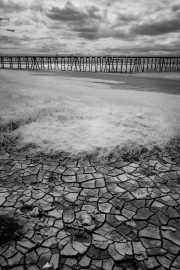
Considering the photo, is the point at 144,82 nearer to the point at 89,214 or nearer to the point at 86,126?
the point at 86,126

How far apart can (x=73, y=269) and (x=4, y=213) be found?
1307 millimetres

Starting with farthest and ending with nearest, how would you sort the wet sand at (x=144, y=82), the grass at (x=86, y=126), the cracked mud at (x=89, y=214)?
the wet sand at (x=144, y=82) → the grass at (x=86, y=126) → the cracked mud at (x=89, y=214)

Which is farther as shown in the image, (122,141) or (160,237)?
(122,141)

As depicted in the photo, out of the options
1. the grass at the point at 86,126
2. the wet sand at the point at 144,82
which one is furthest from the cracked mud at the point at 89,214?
the wet sand at the point at 144,82

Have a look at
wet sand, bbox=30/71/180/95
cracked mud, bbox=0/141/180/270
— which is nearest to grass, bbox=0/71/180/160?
cracked mud, bbox=0/141/180/270

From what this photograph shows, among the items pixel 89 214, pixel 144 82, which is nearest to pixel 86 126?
pixel 89 214

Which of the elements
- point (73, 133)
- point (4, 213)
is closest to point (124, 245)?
point (4, 213)

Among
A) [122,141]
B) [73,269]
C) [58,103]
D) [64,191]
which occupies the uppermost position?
[58,103]

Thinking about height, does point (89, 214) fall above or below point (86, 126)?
below

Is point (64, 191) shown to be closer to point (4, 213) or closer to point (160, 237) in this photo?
point (4, 213)

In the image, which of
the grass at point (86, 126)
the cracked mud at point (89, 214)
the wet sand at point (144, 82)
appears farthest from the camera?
the wet sand at point (144, 82)

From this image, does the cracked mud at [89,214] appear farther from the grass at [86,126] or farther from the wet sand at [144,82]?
the wet sand at [144,82]

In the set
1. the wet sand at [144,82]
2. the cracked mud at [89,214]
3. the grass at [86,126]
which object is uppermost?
the wet sand at [144,82]

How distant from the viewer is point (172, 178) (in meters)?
3.59
